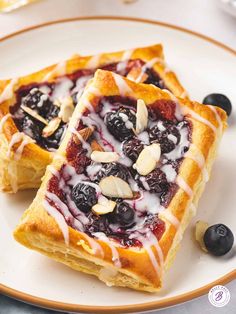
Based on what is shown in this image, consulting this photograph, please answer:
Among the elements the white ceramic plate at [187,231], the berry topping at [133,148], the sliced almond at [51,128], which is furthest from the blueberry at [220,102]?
the sliced almond at [51,128]

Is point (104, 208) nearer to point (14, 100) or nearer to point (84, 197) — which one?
point (84, 197)

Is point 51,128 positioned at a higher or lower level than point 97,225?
higher

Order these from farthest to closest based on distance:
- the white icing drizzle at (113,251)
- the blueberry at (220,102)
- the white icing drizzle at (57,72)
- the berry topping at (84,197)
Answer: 1. the blueberry at (220,102)
2. the white icing drizzle at (57,72)
3. the berry topping at (84,197)
4. the white icing drizzle at (113,251)

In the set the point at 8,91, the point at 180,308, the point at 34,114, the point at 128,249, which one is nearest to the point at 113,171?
the point at 128,249

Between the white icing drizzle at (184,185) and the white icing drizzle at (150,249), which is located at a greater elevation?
the white icing drizzle at (184,185)

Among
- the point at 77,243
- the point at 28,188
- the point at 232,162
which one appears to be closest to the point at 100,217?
the point at 77,243

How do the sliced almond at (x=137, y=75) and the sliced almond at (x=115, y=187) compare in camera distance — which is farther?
the sliced almond at (x=137, y=75)

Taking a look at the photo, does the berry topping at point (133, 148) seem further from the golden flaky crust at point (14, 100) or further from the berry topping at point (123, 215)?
the golden flaky crust at point (14, 100)
